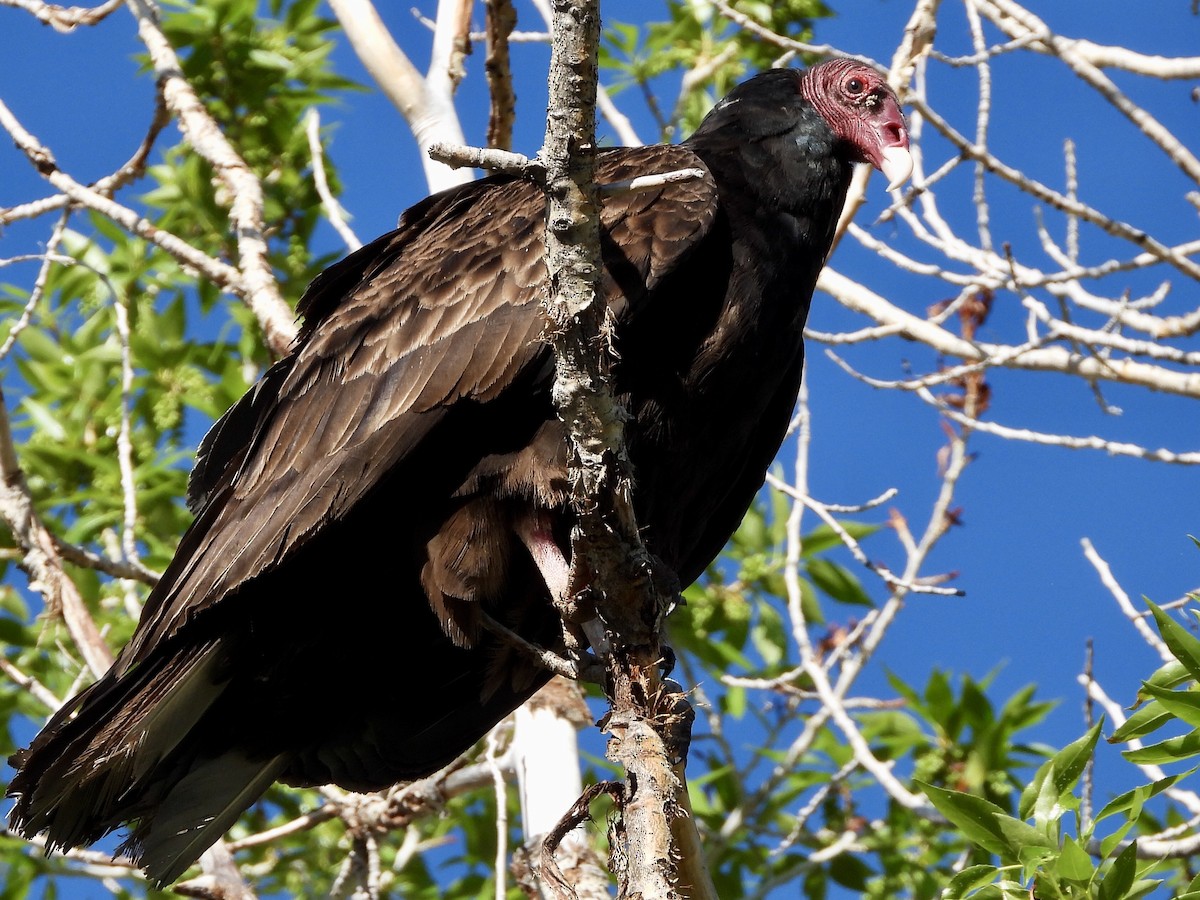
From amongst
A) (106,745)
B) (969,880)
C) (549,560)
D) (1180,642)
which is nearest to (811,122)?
(549,560)

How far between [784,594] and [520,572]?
269 centimetres

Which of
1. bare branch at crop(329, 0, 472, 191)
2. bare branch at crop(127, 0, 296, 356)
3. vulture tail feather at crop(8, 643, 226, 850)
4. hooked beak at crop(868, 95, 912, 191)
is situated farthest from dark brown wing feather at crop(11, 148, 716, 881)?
bare branch at crop(329, 0, 472, 191)

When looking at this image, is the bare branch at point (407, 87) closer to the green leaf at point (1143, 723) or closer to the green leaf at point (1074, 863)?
the green leaf at point (1143, 723)

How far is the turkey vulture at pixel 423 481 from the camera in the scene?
11.2 ft

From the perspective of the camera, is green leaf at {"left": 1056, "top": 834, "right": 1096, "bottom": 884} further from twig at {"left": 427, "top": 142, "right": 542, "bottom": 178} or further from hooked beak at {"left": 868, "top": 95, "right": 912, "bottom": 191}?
hooked beak at {"left": 868, "top": 95, "right": 912, "bottom": 191}

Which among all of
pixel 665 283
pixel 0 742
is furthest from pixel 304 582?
pixel 0 742

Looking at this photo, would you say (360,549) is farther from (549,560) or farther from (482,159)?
(482,159)

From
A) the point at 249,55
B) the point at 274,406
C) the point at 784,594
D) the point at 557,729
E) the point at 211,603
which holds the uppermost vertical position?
the point at 249,55

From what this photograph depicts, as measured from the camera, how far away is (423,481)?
3.48 m

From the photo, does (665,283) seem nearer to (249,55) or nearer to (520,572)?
(520,572)

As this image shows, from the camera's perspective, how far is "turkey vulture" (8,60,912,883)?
→ 135 inches

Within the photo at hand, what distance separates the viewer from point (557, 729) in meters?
4.48

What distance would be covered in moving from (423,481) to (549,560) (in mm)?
364

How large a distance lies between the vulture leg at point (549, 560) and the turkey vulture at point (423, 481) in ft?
0.04
